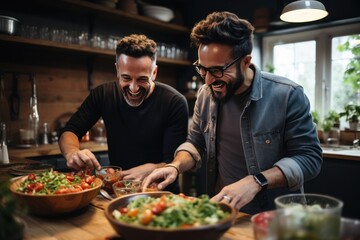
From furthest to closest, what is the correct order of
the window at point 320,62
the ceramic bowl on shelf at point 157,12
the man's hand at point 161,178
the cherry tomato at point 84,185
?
the ceramic bowl on shelf at point 157,12, the window at point 320,62, the man's hand at point 161,178, the cherry tomato at point 84,185

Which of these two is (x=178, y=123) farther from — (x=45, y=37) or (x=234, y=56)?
(x=45, y=37)

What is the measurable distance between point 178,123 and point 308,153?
34.9 inches

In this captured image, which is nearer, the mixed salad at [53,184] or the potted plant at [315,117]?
the mixed salad at [53,184]

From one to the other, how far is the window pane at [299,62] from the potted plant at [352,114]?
47 cm

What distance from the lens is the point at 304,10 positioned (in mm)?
2359

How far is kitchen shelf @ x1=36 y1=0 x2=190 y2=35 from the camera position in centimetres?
331

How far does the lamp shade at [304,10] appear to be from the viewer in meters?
2.34

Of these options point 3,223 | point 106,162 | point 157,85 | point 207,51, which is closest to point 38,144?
point 106,162

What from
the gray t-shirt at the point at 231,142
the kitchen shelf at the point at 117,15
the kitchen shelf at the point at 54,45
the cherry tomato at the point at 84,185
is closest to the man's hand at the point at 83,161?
the cherry tomato at the point at 84,185

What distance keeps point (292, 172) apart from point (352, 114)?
2413 millimetres

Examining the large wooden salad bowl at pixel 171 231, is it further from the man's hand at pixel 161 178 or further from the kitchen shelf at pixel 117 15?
the kitchen shelf at pixel 117 15

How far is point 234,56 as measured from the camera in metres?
1.55

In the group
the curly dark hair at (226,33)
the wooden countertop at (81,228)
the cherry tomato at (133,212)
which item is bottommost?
the wooden countertop at (81,228)

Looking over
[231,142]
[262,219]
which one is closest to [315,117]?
[231,142]
